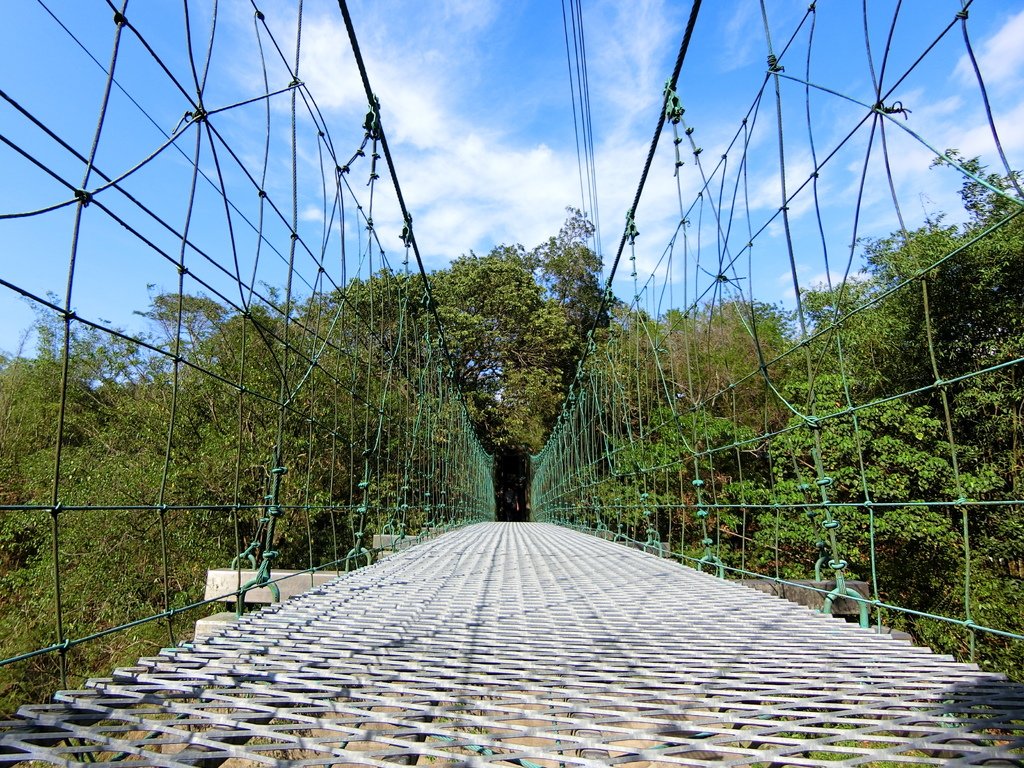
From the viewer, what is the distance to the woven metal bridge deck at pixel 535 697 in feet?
1.53

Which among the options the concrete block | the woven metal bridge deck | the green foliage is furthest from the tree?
the woven metal bridge deck

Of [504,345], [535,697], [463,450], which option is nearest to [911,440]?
[463,450]

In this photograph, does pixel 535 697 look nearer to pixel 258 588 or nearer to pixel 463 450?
pixel 258 588

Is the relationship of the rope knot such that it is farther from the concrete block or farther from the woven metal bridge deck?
the concrete block

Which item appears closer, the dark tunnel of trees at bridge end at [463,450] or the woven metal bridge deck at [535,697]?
the woven metal bridge deck at [535,697]

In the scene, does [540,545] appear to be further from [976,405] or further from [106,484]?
[106,484]

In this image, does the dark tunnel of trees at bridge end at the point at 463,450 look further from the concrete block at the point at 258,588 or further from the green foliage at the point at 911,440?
the concrete block at the point at 258,588

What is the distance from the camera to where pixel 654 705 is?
0.57 m

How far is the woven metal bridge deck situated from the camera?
467mm

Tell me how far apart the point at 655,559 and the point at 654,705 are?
155 centimetres

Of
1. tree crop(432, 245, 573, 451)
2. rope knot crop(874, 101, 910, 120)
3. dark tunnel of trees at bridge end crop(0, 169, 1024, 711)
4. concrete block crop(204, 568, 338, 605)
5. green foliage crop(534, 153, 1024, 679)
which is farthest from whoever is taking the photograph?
tree crop(432, 245, 573, 451)

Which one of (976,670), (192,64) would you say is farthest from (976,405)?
(192,64)

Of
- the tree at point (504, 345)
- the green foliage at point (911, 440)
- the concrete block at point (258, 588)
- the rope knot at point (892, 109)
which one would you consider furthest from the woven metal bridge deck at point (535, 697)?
the tree at point (504, 345)

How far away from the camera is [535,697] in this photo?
0.59 metres
